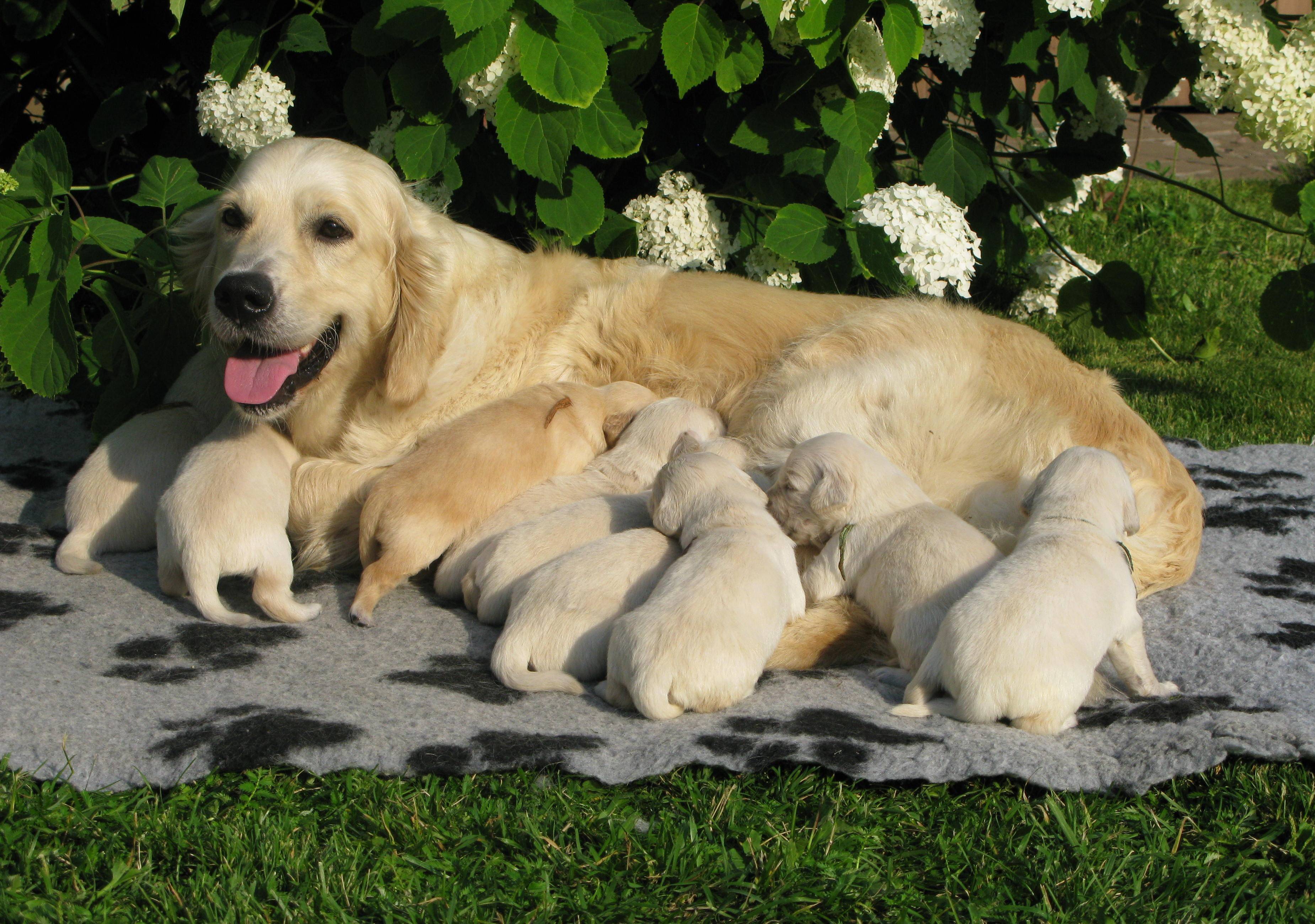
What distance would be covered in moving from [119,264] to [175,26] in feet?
2.81

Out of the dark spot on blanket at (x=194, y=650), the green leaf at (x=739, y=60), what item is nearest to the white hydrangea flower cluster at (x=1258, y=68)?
the green leaf at (x=739, y=60)

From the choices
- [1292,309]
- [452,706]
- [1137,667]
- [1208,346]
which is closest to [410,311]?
[452,706]

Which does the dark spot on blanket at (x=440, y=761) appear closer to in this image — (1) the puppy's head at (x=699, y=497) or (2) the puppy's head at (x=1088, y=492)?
(1) the puppy's head at (x=699, y=497)

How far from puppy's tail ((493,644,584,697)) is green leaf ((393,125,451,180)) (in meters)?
1.78

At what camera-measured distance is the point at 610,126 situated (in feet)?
11.5

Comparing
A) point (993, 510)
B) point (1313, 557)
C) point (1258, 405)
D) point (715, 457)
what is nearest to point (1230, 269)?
point (1258, 405)

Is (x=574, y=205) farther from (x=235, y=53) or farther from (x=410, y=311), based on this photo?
(x=235, y=53)

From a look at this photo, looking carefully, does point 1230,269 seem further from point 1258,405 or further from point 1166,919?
point 1166,919

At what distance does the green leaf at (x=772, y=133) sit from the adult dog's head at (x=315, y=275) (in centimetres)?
115

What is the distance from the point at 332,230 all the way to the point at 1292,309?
3363 millimetres

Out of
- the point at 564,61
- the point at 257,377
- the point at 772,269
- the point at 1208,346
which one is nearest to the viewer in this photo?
the point at 257,377

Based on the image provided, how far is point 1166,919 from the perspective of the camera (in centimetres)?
175

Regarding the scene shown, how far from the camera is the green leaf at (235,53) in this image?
3.62m

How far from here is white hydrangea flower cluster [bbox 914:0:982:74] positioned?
11.7 feet
